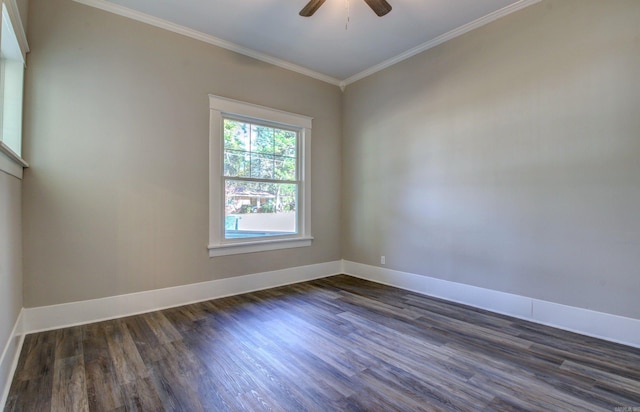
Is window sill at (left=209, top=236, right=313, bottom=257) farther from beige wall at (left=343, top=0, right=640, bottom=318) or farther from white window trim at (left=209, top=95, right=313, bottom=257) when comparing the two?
beige wall at (left=343, top=0, right=640, bottom=318)

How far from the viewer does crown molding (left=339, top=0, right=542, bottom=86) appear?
3067mm

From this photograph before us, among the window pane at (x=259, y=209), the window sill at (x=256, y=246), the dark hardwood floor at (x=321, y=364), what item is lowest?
the dark hardwood floor at (x=321, y=364)

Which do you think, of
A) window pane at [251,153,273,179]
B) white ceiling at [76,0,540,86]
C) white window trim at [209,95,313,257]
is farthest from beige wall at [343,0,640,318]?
window pane at [251,153,273,179]

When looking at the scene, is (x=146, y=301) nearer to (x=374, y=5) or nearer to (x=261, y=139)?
(x=261, y=139)

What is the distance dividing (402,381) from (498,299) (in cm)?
186

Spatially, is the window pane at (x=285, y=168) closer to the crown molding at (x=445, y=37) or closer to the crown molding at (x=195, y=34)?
the crown molding at (x=195, y=34)

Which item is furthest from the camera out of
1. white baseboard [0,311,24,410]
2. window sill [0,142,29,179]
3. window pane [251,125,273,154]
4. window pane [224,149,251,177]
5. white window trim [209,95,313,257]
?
window pane [251,125,273,154]

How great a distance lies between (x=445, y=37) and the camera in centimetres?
362

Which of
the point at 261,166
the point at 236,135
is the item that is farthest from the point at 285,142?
the point at 236,135

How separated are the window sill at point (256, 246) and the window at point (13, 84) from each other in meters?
1.92

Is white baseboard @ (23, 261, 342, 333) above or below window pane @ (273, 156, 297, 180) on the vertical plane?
below

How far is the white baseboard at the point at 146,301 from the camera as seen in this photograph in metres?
2.74

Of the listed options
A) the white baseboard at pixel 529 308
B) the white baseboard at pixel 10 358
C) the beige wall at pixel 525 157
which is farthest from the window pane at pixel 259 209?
the white baseboard at pixel 10 358

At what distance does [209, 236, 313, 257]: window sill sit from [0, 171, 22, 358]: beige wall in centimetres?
167
